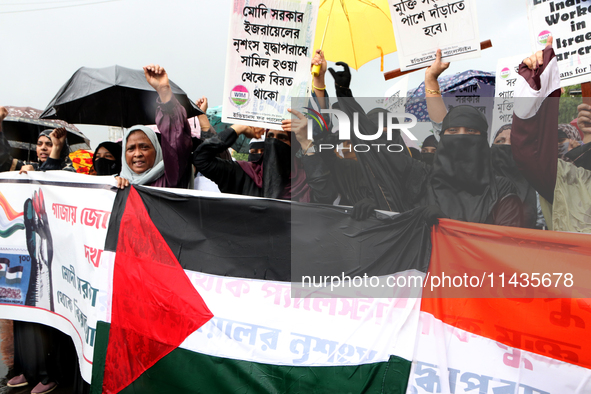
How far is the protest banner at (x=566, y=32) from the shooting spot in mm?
2500

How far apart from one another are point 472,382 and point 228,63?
7.53ft

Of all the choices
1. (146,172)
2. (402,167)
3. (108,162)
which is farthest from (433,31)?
(108,162)

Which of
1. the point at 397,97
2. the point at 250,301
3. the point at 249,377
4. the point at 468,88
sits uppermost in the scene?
the point at 468,88

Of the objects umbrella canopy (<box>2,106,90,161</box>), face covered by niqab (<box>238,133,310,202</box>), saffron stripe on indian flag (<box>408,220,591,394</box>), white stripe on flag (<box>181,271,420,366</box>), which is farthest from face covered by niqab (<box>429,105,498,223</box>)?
umbrella canopy (<box>2,106,90,161</box>)

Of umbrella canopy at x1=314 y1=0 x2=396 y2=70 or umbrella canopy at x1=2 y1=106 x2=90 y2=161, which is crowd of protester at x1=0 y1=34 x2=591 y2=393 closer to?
umbrella canopy at x1=314 y1=0 x2=396 y2=70

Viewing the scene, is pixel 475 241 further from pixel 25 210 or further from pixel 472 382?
pixel 25 210

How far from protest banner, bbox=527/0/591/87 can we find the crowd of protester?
246 mm

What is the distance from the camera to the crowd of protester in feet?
7.09

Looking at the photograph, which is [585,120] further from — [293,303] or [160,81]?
[160,81]

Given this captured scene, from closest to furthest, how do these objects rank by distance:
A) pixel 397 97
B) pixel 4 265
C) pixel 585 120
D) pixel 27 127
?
pixel 585 120 → pixel 4 265 → pixel 397 97 → pixel 27 127

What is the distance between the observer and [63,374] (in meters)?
3.36

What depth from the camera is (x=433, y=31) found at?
2639 mm

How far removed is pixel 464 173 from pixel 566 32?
1245 millimetres

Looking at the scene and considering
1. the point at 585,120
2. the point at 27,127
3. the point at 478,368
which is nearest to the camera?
the point at 478,368
